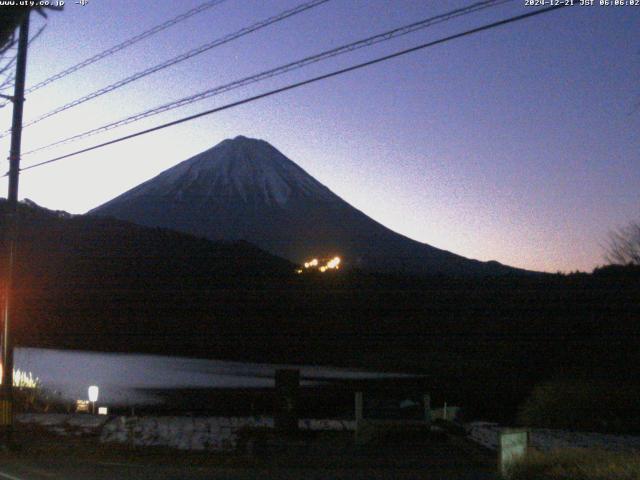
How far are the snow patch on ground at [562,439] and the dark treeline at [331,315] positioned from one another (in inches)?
294

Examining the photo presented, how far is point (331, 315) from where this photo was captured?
124ft

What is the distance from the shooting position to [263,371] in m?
31.9

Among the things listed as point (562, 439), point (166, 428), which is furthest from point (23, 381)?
point (562, 439)

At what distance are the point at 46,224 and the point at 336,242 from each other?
31863 millimetres

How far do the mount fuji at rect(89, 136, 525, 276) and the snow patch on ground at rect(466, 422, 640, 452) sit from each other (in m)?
43.1

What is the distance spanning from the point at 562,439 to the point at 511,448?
13.0 feet

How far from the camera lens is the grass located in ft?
30.8

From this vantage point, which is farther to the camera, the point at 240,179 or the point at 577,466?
the point at 240,179

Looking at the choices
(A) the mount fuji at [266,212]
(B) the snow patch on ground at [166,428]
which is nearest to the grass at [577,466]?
(B) the snow patch on ground at [166,428]

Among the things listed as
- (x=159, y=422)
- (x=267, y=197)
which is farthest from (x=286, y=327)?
(x=267, y=197)

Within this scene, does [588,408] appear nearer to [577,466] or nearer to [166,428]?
[577,466]

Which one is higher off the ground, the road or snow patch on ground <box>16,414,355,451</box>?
snow patch on ground <box>16,414,355,451</box>

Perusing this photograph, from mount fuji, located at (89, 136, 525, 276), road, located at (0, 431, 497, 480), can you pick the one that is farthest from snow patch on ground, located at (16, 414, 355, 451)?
mount fuji, located at (89, 136, 525, 276)

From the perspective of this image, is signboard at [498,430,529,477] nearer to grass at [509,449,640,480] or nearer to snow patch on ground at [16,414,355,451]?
grass at [509,449,640,480]
